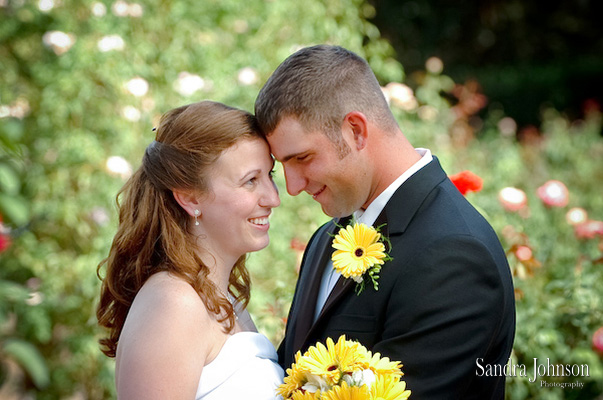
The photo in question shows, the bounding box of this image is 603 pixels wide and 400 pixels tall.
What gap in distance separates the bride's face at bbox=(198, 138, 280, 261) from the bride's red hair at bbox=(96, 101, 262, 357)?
0.04m

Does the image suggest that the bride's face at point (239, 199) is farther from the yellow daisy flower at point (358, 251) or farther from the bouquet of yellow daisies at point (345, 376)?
the bouquet of yellow daisies at point (345, 376)

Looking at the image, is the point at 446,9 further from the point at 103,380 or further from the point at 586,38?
the point at 103,380

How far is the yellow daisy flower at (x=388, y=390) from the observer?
186 centimetres

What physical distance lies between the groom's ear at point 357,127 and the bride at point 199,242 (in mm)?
320

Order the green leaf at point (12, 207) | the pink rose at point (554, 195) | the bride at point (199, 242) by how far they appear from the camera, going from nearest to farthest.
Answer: the green leaf at point (12, 207), the bride at point (199, 242), the pink rose at point (554, 195)

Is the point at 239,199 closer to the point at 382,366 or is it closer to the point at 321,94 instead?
the point at 321,94

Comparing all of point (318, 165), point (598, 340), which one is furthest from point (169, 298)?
point (598, 340)

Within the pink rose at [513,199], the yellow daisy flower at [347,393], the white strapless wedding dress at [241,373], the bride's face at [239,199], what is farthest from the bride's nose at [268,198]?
the pink rose at [513,199]

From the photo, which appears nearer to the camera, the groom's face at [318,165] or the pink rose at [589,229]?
the groom's face at [318,165]

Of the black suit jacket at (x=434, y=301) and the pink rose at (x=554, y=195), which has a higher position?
the pink rose at (x=554, y=195)

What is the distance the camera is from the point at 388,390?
187 cm

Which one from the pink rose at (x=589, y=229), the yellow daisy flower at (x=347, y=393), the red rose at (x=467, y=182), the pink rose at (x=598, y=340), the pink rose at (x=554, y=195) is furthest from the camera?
the pink rose at (x=554, y=195)

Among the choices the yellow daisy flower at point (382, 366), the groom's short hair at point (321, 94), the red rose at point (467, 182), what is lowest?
the yellow daisy flower at point (382, 366)

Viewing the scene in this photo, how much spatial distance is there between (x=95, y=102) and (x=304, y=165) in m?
2.55
